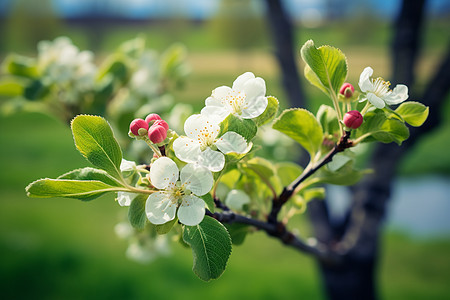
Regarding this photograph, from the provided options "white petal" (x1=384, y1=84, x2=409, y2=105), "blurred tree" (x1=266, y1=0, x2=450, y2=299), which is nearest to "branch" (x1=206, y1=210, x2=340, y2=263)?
"white petal" (x1=384, y1=84, x2=409, y2=105)

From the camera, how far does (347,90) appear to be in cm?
74

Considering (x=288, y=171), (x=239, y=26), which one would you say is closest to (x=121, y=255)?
(x=288, y=171)

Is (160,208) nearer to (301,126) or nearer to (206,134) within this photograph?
(206,134)

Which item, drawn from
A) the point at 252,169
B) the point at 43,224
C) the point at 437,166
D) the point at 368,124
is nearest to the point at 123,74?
the point at 252,169

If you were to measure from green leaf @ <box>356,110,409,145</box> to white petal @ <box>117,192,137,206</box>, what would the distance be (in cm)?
45

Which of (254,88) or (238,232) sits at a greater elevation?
(254,88)

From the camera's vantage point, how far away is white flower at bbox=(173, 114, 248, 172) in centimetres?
65

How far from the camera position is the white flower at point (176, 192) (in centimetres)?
65

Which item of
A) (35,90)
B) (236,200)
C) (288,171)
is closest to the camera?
(236,200)

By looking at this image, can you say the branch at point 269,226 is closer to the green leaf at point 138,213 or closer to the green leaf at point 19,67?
the green leaf at point 138,213

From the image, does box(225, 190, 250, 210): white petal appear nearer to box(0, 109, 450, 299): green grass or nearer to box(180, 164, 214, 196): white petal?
box(180, 164, 214, 196): white petal

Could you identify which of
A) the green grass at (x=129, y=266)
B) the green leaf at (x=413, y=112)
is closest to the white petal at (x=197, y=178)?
the green leaf at (x=413, y=112)

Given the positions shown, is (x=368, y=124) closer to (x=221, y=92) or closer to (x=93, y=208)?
(x=221, y=92)

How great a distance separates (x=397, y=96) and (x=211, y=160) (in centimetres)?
37
